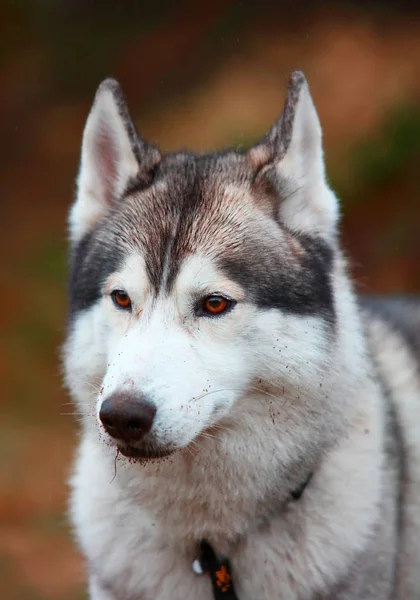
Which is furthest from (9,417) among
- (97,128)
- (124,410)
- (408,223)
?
(124,410)

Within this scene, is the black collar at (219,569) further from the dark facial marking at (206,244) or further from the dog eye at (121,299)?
the dog eye at (121,299)

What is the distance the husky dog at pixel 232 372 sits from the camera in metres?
→ 2.90

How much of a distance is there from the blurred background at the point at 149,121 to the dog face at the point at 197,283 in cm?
346

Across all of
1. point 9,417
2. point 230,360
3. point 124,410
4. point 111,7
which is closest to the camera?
point 124,410

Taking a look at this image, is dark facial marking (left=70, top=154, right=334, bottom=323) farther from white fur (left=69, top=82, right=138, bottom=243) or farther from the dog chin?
the dog chin

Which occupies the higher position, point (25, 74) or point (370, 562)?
point (25, 74)

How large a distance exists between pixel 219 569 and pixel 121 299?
1.09m

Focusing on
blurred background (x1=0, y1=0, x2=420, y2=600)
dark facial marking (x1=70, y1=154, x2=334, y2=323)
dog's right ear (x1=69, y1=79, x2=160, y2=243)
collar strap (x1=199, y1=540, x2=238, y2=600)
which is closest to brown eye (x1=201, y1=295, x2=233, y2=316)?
dark facial marking (x1=70, y1=154, x2=334, y2=323)

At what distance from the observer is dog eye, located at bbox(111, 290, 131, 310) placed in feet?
9.84

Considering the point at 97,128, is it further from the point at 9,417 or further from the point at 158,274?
the point at 9,417

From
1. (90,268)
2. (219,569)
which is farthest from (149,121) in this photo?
(219,569)

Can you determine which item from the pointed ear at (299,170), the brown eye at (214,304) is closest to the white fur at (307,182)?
the pointed ear at (299,170)

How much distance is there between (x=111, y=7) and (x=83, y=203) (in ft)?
31.2

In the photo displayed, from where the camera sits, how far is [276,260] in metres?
3.08
